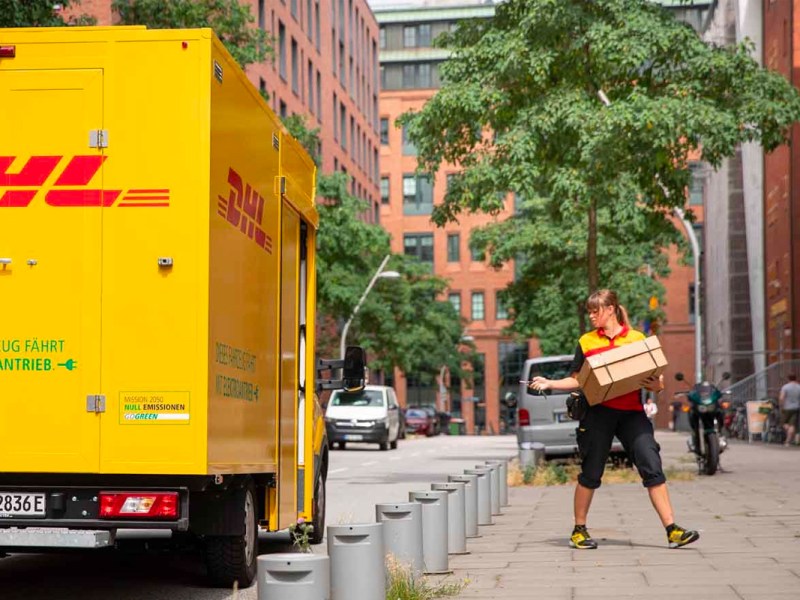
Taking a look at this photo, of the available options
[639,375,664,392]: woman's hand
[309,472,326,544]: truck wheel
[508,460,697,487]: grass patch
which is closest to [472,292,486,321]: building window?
[508,460,697,487]: grass patch

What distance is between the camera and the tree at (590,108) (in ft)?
68.0

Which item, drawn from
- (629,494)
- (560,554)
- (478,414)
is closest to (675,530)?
(560,554)

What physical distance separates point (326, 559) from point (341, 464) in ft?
78.4

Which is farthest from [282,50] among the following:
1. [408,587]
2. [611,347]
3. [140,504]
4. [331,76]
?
[140,504]

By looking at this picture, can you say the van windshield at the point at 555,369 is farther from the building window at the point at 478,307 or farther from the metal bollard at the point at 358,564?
the building window at the point at 478,307

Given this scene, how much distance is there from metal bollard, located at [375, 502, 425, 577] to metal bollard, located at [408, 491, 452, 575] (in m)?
A: 0.69

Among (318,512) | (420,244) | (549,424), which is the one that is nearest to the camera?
(318,512)

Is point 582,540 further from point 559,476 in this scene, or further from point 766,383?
point 766,383

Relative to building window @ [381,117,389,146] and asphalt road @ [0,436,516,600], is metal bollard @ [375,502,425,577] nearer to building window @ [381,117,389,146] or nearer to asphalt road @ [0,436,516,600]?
asphalt road @ [0,436,516,600]

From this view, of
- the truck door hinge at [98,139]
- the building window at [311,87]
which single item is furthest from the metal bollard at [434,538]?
the building window at [311,87]

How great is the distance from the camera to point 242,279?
27.4ft

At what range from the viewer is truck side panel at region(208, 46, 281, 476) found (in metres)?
7.78

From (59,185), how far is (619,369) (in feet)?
13.6

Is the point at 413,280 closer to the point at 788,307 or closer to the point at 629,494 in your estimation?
the point at 788,307
